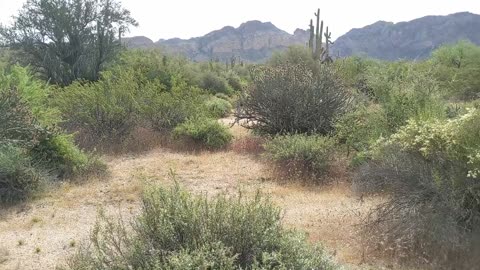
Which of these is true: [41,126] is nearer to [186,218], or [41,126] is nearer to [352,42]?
[186,218]

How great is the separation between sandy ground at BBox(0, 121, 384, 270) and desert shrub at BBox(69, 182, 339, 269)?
1349 millimetres

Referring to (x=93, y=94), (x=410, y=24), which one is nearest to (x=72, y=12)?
(x=93, y=94)

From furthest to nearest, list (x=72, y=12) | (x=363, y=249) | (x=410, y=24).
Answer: (x=410, y=24), (x=72, y=12), (x=363, y=249)

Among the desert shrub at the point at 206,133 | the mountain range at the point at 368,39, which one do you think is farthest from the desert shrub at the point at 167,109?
the mountain range at the point at 368,39

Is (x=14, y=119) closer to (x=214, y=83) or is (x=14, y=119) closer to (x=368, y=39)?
(x=214, y=83)

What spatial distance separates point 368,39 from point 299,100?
185 meters

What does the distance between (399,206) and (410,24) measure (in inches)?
7366

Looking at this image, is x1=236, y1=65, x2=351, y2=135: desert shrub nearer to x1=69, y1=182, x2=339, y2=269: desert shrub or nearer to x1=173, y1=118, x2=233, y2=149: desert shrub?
x1=173, y1=118, x2=233, y2=149: desert shrub

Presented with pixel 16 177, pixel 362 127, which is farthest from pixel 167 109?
pixel 362 127

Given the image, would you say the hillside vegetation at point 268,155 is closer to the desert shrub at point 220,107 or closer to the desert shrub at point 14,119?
the desert shrub at point 14,119

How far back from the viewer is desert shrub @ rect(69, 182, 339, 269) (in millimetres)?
3627

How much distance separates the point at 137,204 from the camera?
794cm

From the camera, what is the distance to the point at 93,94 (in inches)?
517

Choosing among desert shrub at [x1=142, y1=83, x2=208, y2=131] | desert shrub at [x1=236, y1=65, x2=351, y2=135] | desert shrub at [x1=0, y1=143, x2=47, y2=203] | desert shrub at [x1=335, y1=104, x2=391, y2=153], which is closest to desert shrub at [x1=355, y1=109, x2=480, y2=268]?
desert shrub at [x1=335, y1=104, x2=391, y2=153]
